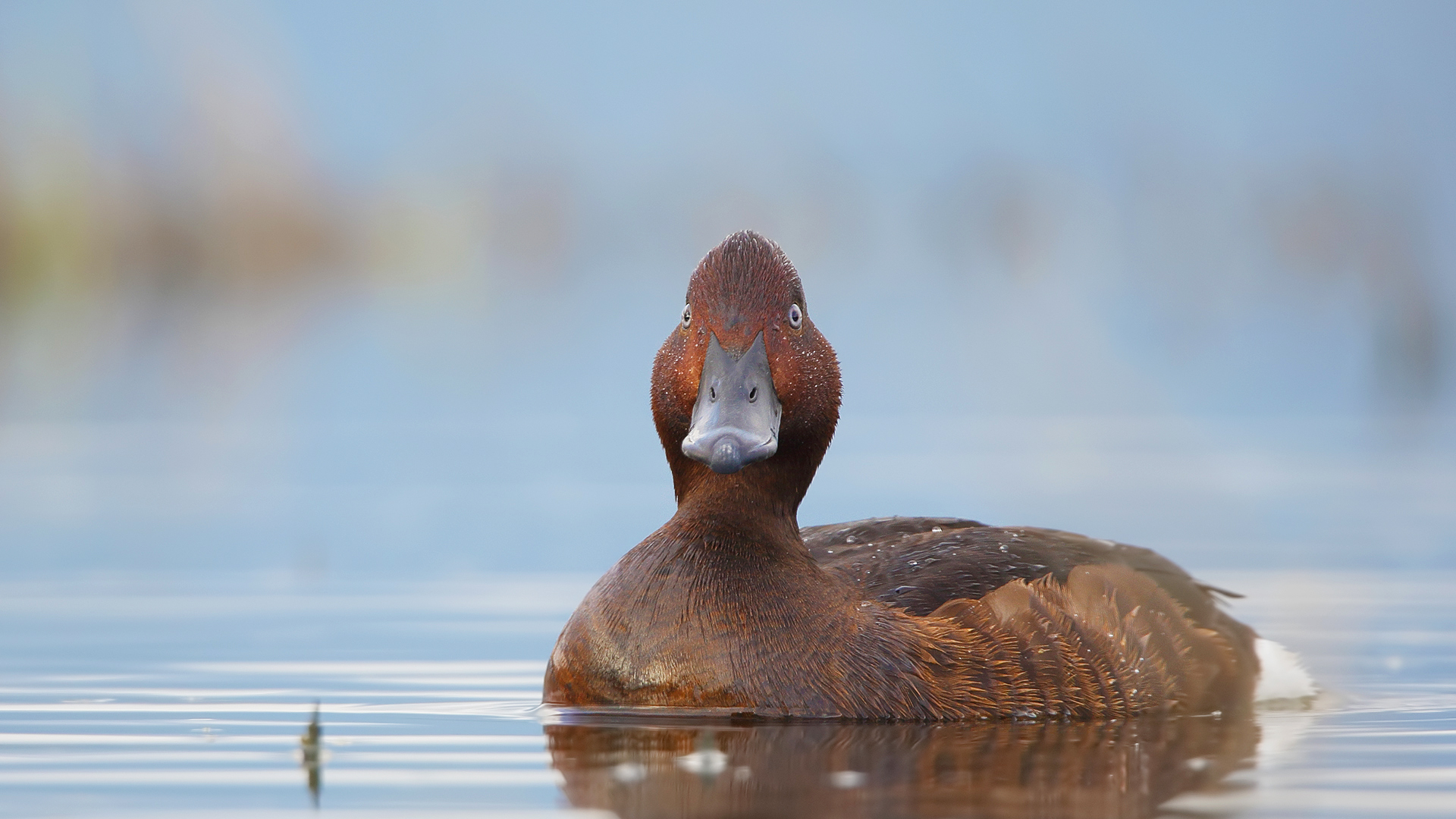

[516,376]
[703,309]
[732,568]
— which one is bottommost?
[732,568]

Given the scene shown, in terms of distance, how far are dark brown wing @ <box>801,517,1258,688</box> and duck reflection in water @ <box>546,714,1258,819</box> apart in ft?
2.09

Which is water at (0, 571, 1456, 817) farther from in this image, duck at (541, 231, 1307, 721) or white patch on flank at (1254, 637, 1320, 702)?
duck at (541, 231, 1307, 721)

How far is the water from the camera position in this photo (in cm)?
552

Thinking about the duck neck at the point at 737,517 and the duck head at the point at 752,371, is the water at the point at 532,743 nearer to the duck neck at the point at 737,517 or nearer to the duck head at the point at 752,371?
the duck neck at the point at 737,517

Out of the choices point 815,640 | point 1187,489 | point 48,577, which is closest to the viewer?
point 815,640

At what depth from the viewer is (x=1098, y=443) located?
72.5 feet

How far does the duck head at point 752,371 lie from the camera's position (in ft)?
23.8

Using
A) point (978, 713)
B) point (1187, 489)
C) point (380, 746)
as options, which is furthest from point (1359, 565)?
point (380, 746)

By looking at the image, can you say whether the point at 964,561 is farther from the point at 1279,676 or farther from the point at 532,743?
the point at 532,743

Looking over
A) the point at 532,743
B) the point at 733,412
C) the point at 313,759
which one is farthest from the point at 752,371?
the point at 313,759

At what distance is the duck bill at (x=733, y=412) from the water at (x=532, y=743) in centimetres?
85

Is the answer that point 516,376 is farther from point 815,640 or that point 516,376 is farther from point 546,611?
point 815,640

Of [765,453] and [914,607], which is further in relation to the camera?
[914,607]

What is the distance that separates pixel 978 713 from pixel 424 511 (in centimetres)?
848
